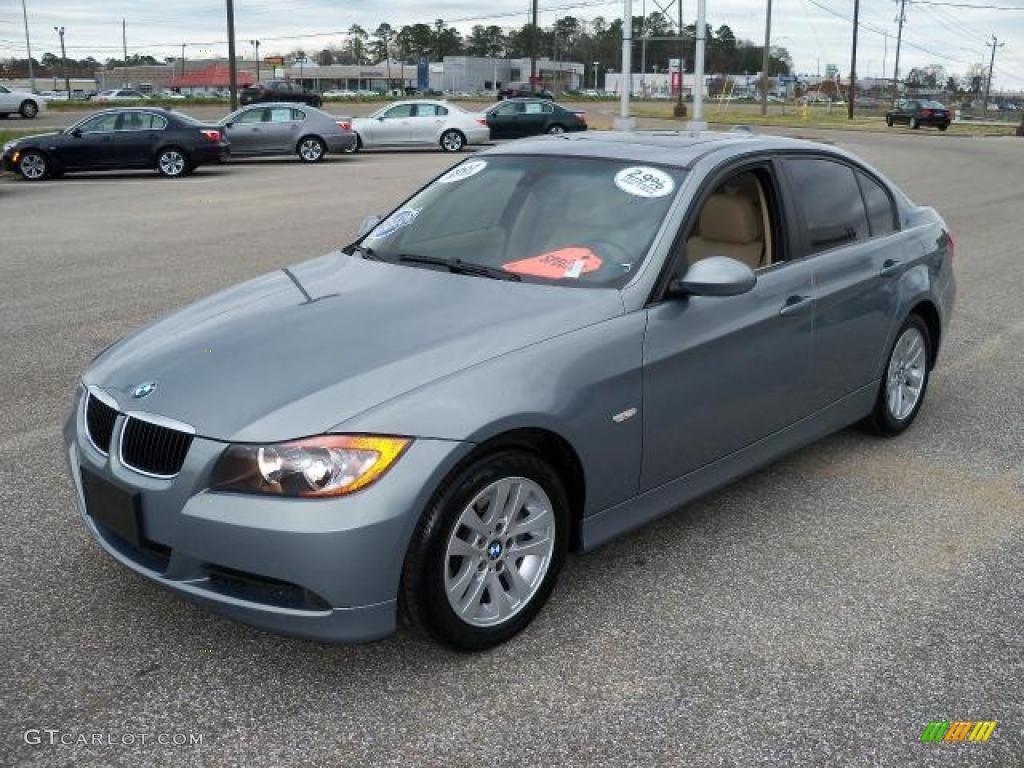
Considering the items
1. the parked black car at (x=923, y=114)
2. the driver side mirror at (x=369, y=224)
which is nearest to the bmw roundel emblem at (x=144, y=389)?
the driver side mirror at (x=369, y=224)

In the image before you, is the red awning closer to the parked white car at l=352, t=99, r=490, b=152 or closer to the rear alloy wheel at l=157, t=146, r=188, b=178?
the parked white car at l=352, t=99, r=490, b=152

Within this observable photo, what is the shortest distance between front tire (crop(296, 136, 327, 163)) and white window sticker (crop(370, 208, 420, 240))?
21.0 metres

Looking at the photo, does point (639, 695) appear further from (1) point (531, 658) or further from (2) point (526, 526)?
(2) point (526, 526)

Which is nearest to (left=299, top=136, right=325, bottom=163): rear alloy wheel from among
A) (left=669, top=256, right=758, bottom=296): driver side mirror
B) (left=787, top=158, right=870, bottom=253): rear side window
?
(left=787, top=158, right=870, bottom=253): rear side window

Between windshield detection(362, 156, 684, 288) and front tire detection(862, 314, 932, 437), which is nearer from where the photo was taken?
windshield detection(362, 156, 684, 288)

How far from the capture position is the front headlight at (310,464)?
296 cm

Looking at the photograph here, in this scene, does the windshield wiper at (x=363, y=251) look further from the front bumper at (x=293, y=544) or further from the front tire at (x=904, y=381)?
the front tire at (x=904, y=381)

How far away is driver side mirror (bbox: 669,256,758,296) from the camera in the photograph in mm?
3748

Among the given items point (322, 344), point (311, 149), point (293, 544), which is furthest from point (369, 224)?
point (311, 149)

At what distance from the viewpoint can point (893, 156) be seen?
92.6 ft

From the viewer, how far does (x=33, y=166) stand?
19953mm

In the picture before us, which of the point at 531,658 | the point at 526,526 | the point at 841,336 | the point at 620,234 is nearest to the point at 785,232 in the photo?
the point at 841,336

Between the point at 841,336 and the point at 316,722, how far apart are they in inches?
116

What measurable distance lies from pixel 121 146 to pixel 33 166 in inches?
65.0
